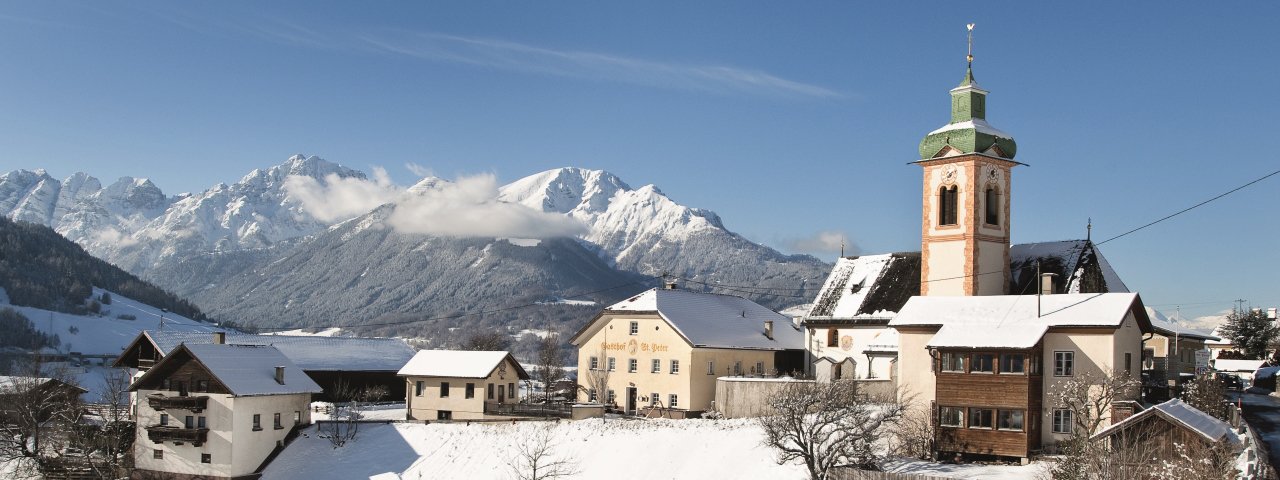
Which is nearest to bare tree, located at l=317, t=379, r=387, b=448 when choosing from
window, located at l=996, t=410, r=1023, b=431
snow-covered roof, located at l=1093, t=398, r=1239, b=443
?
window, located at l=996, t=410, r=1023, b=431

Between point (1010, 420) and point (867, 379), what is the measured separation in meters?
11.3

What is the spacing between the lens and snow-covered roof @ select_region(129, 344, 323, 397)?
6228 centimetres

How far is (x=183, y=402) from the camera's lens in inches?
2435

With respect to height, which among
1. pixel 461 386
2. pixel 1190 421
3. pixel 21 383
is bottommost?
pixel 21 383

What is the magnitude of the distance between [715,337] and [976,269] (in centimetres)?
1542

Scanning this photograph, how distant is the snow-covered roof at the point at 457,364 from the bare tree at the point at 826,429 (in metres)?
23.8

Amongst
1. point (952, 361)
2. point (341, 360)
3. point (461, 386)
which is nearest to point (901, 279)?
point (952, 361)

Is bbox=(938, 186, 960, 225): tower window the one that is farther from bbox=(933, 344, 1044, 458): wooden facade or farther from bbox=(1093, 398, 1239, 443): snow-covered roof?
bbox=(1093, 398, 1239, 443): snow-covered roof

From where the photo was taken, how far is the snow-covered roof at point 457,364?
2682 inches

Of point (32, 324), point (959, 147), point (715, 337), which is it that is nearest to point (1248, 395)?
point (959, 147)

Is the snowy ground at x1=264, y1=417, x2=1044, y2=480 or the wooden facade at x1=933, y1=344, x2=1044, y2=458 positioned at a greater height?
the wooden facade at x1=933, y1=344, x2=1044, y2=458

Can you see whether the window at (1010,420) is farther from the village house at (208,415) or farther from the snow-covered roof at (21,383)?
the snow-covered roof at (21,383)

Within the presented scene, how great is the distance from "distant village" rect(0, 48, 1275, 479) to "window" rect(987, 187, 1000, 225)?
4.5 inches

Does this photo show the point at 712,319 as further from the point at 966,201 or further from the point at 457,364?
the point at 966,201
